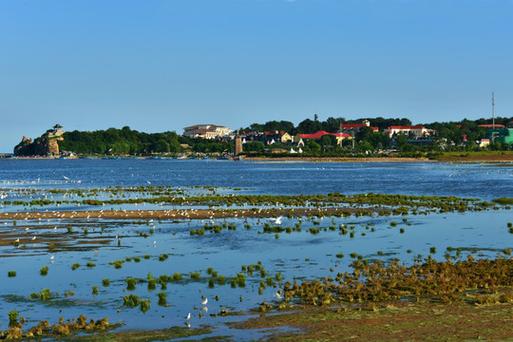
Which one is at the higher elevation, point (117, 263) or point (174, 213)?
point (174, 213)

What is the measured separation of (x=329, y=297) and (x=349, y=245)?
47.8 ft

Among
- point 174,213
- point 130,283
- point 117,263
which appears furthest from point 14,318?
point 174,213

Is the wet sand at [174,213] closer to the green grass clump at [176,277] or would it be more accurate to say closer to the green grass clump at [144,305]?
the green grass clump at [176,277]

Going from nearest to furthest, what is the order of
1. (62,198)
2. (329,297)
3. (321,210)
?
(329,297)
(321,210)
(62,198)

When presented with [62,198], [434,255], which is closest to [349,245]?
[434,255]

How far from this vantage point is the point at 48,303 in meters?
26.5

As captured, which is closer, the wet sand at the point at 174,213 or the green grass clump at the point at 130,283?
the green grass clump at the point at 130,283

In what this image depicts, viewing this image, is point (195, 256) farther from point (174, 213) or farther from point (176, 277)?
point (174, 213)

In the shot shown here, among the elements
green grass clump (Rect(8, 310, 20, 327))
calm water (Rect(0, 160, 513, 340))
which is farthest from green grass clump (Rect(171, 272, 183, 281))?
green grass clump (Rect(8, 310, 20, 327))

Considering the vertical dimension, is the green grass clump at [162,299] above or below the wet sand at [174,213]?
below

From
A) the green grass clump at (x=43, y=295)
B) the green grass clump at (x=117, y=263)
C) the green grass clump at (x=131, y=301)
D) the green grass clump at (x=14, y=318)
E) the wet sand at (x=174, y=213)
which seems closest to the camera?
the green grass clump at (x=14, y=318)

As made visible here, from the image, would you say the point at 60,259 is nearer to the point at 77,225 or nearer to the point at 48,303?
the point at 48,303

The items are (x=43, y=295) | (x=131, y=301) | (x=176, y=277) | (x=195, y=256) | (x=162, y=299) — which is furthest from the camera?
(x=195, y=256)

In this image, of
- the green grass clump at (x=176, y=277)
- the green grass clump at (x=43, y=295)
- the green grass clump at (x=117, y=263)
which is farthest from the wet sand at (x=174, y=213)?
the green grass clump at (x=43, y=295)
